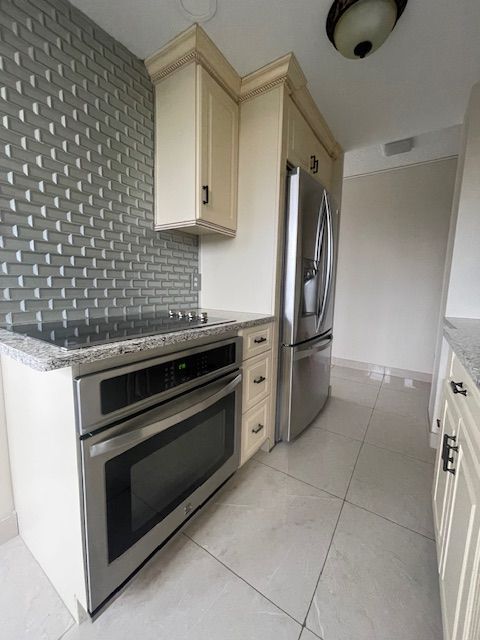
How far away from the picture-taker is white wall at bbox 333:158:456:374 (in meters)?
3.01

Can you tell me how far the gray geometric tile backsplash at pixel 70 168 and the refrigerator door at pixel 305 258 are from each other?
0.87m

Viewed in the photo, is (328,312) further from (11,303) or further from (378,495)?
(11,303)

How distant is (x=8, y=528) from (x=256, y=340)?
1.41m

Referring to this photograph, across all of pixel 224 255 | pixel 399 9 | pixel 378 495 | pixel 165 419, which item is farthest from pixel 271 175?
pixel 378 495

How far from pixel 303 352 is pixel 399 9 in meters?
1.73

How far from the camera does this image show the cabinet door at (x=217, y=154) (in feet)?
4.76

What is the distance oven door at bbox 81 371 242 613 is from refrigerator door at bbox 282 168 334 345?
671 mm

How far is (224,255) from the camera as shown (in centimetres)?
187

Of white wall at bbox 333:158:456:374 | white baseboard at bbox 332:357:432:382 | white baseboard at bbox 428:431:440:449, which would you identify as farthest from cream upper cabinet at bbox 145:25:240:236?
white baseboard at bbox 332:357:432:382

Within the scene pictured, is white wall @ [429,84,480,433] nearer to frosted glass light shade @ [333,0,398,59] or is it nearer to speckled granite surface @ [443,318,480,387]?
speckled granite surface @ [443,318,480,387]

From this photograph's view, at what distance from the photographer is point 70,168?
1.23 m

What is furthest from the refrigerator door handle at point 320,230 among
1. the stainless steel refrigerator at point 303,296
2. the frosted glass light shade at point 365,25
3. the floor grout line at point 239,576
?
the floor grout line at point 239,576

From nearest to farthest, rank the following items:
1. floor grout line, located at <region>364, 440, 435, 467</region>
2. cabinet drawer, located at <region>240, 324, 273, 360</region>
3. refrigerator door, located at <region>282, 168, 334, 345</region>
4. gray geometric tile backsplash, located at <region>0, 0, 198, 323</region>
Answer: gray geometric tile backsplash, located at <region>0, 0, 198, 323</region> < cabinet drawer, located at <region>240, 324, 273, 360</region> < refrigerator door, located at <region>282, 168, 334, 345</region> < floor grout line, located at <region>364, 440, 435, 467</region>

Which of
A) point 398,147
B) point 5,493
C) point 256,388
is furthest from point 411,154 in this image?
point 5,493
